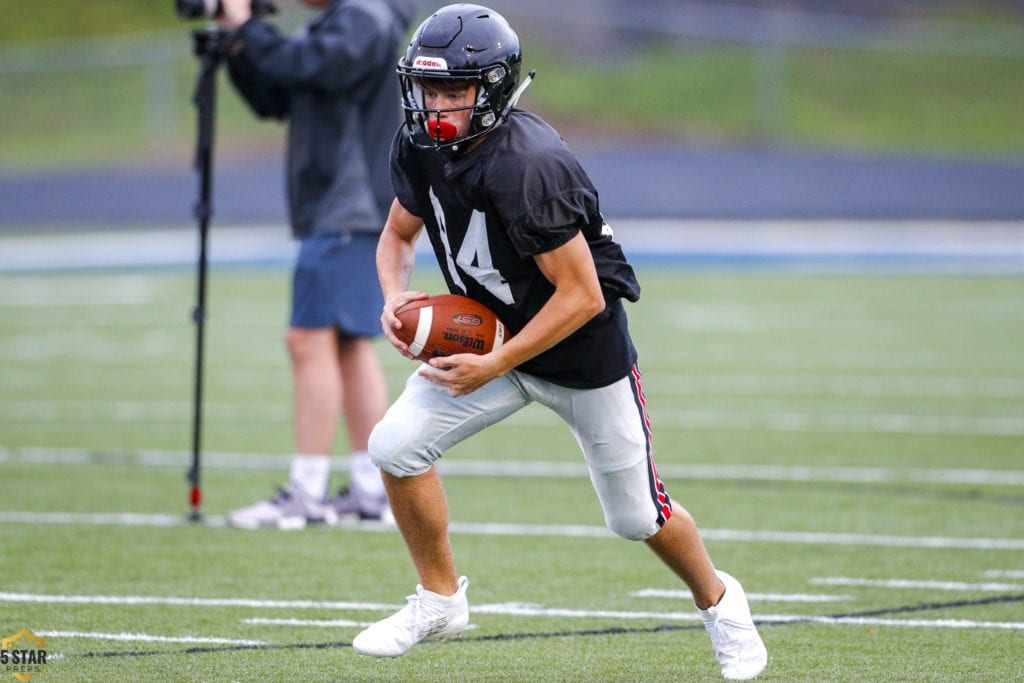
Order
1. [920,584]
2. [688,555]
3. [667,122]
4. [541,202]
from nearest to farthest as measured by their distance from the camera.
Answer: [541,202], [688,555], [920,584], [667,122]

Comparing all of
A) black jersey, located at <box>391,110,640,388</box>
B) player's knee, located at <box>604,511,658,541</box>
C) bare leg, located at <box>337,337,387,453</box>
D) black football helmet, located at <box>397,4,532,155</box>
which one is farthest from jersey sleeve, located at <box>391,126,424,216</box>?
bare leg, located at <box>337,337,387,453</box>

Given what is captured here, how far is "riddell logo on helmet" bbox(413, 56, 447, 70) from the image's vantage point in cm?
414

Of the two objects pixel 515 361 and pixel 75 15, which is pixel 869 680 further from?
pixel 75 15

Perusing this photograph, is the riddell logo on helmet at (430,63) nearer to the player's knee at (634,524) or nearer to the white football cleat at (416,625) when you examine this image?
the player's knee at (634,524)

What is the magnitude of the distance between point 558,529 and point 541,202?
8.43ft

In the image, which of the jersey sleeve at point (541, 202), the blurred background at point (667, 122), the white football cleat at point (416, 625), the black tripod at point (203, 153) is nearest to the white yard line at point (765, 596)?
the white football cleat at point (416, 625)

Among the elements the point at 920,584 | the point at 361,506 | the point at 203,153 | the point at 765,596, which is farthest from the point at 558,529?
the point at 203,153

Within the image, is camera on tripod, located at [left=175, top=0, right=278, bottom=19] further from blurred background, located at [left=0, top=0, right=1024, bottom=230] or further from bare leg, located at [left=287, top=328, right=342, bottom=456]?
blurred background, located at [left=0, top=0, right=1024, bottom=230]

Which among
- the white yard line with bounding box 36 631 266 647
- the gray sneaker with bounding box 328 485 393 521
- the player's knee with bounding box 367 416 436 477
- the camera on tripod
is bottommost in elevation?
the gray sneaker with bounding box 328 485 393 521

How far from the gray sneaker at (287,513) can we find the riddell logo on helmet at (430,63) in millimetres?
2678

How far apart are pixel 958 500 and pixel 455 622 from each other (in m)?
3.26

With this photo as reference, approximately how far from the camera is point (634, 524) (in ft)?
14.2

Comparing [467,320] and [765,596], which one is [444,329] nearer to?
[467,320]

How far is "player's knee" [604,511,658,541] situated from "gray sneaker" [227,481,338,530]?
2.29 meters
